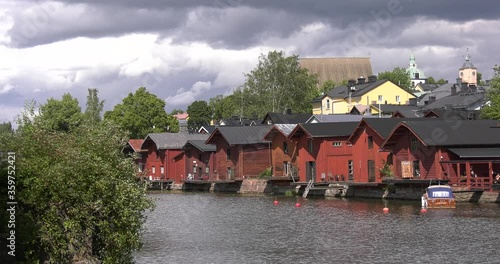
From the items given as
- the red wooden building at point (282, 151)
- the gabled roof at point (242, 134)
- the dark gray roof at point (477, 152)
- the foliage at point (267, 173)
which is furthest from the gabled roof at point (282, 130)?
the dark gray roof at point (477, 152)

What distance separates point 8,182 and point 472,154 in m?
44.7

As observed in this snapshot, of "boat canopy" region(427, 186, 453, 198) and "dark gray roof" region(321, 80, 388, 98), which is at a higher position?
"dark gray roof" region(321, 80, 388, 98)

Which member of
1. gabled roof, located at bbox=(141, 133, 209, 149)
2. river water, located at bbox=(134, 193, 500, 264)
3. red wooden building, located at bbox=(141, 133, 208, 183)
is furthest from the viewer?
gabled roof, located at bbox=(141, 133, 209, 149)

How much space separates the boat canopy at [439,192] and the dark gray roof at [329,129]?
20.7m

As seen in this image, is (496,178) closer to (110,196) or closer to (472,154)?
(472,154)

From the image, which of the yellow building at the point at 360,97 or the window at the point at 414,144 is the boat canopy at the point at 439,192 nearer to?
the window at the point at 414,144

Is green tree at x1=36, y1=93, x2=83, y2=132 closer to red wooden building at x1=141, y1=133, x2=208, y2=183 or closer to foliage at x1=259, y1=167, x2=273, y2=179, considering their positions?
red wooden building at x1=141, y1=133, x2=208, y2=183

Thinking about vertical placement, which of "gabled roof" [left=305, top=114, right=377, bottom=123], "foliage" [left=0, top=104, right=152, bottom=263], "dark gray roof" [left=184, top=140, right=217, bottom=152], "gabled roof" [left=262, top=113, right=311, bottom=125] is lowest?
"foliage" [left=0, top=104, right=152, bottom=263]

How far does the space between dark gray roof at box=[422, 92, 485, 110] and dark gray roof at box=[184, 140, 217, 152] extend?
2816 cm

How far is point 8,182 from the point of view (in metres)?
23.1

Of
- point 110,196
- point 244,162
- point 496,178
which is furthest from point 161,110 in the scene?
point 110,196

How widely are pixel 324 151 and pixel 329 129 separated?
85.3 inches

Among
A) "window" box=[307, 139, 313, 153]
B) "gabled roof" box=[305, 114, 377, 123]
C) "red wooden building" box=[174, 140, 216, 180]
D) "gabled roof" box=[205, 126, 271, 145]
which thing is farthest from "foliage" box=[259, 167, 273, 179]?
"red wooden building" box=[174, 140, 216, 180]

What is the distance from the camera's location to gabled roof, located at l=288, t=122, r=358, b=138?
76.1 meters
